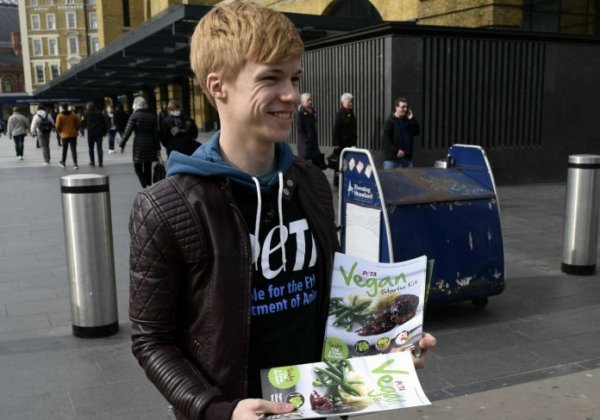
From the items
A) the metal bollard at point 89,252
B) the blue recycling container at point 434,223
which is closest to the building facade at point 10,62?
the metal bollard at point 89,252

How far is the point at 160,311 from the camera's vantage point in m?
1.41

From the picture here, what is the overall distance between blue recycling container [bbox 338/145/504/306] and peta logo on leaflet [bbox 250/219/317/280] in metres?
2.86

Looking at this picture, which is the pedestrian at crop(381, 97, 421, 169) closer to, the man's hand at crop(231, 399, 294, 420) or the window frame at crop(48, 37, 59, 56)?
the man's hand at crop(231, 399, 294, 420)

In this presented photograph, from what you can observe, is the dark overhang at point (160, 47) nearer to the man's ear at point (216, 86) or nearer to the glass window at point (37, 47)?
the man's ear at point (216, 86)

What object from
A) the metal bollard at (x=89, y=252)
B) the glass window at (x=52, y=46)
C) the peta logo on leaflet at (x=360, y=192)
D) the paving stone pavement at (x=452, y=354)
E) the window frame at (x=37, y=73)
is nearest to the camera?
the paving stone pavement at (x=452, y=354)

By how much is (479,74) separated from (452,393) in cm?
979

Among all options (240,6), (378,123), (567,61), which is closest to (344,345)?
(240,6)

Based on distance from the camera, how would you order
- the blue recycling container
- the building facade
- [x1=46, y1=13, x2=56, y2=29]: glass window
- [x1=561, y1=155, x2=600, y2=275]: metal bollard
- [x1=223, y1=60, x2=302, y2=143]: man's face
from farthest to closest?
the building facade → [x1=46, y1=13, x2=56, y2=29]: glass window → [x1=561, y1=155, x2=600, y2=275]: metal bollard → the blue recycling container → [x1=223, y1=60, x2=302, y2=143]: man's face

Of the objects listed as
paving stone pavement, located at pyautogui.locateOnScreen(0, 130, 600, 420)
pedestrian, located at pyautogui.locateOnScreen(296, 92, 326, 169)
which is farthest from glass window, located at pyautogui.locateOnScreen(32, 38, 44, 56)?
paving stone pavement, located at pyautogui.locateOnScreen(0, 130, 600, 420)

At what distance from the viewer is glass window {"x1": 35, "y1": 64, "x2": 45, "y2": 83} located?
301 ft

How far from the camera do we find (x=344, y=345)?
1.53 m

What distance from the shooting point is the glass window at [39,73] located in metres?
91.9

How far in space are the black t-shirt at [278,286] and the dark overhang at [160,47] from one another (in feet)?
44.8

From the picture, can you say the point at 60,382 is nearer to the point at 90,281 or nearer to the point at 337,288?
the point at 90,281
